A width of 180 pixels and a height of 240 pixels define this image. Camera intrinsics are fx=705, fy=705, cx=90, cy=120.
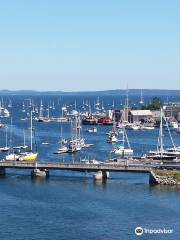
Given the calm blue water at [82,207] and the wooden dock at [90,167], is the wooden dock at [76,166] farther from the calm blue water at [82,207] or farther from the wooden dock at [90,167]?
the calm blue water at [82,207]

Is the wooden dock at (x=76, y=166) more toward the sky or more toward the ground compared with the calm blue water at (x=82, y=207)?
more toward the sky

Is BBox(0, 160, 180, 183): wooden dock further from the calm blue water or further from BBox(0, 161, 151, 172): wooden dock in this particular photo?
the calm blue water

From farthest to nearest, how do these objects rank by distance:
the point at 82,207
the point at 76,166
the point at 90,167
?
1. the point at 76,166
2. the point at 90,167
3. the point at 82,207

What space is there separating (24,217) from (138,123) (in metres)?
74.1

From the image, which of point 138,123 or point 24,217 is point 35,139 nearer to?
point 138,123

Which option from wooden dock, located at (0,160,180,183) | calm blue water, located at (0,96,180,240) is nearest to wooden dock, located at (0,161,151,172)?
wooden dock, located at (0,160,180,183)

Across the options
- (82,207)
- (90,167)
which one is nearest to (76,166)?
(90,167)

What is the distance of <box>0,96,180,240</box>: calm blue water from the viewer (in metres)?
37.3

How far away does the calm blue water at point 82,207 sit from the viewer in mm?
37312

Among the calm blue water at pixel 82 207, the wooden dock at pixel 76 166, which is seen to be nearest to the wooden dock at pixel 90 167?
the wooden dock at pixel 76 166

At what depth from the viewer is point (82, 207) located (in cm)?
4341

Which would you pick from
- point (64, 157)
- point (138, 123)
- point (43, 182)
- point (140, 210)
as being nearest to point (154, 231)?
point (140, 210)

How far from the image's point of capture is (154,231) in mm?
36531

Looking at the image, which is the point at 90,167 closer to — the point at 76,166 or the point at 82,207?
the point at 76,166
